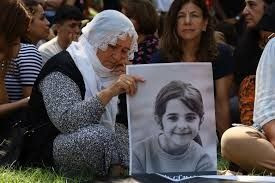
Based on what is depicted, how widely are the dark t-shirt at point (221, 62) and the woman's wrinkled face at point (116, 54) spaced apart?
947 mm

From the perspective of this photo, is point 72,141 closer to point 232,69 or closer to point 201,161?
point 201,161

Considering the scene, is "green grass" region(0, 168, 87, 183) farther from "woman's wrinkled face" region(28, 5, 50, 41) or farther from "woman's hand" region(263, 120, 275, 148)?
"woman's wrinkled face" region(28, 5, 50, 41)

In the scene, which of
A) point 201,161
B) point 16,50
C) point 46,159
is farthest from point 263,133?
point 16,50

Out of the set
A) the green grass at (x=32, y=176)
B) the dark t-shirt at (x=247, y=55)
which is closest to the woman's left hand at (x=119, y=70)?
the green grass at (x=32, y=176)

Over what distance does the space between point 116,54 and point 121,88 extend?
0.34 meters

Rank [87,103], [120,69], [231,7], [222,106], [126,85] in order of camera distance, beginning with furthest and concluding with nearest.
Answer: [231,7], [222,106], [120,69], [87,103], [126,85]

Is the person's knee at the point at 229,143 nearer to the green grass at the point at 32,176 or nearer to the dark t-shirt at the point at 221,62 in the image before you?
the green grass at the point at 32,176

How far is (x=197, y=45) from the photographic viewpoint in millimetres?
5172

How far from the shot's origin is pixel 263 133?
4.11m

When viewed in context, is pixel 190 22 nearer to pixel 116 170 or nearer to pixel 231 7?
pixel 116 170

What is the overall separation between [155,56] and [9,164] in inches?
59.5

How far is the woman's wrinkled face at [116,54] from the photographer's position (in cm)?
410

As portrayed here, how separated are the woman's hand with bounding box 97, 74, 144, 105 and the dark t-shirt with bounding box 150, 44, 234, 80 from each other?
1.22 m

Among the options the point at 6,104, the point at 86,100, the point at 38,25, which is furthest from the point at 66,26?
the point at 86,100
